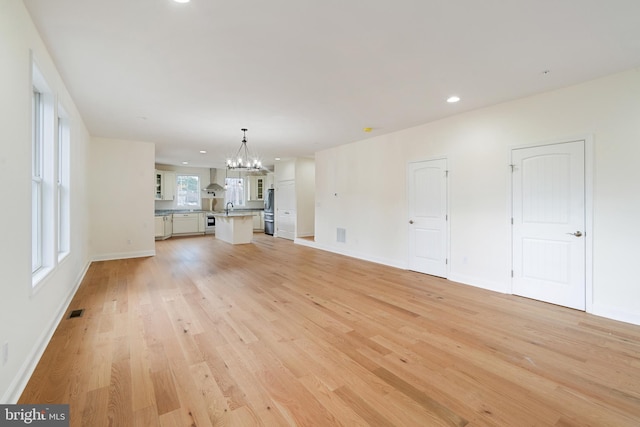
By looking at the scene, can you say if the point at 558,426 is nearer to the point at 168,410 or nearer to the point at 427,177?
the point at 168,410

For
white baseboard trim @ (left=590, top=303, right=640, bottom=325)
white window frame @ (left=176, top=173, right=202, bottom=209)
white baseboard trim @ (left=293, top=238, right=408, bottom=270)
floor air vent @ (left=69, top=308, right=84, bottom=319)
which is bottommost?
floor air vent @ (left=69, top=308, right=84, bottom=319)

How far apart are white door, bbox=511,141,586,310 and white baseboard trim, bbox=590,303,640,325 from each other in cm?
13

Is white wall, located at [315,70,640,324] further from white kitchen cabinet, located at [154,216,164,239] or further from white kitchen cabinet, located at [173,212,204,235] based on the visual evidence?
white kitchen cabinet, located at [154,216,164,239]

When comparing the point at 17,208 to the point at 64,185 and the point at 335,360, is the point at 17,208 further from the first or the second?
the point at 335,360

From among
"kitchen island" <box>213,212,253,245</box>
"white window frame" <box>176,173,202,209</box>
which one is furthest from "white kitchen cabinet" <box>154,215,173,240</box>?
"kitchen island" <box>213,212,253,245</box>

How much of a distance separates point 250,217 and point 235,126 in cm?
394

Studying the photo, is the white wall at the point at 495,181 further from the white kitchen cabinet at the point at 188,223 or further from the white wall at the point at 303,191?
the white kitchen cabinet at the point at 188,223

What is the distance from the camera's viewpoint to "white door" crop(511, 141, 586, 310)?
11.5ft

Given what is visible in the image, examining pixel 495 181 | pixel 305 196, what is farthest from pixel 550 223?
pixel 305 196

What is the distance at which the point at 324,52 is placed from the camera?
2721 millimetres

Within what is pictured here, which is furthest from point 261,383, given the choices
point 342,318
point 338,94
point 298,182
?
point 298,182

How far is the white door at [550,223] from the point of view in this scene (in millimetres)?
3500

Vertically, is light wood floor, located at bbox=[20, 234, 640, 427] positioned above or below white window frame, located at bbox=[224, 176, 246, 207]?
below

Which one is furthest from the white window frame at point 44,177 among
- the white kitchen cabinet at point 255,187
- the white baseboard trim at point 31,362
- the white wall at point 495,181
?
the white kitchen cabinet at point 255,187
